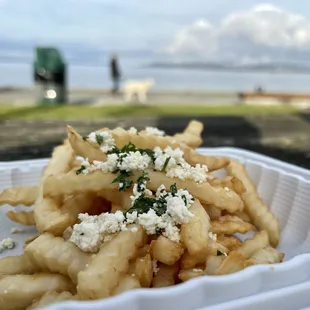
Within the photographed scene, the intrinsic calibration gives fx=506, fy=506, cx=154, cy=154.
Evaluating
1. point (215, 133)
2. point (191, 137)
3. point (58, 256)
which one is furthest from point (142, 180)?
point (215, 133)

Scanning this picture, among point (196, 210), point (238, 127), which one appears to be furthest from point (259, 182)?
point (238, 127)

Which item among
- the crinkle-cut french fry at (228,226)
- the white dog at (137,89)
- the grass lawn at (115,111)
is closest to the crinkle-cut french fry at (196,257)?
the crinkle-cut french fry at (228,226)

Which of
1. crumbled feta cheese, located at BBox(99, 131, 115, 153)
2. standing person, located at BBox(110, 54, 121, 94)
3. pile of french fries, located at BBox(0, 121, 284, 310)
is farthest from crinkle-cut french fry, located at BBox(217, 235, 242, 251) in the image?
standing person, located at BBox(110, 54, 121, 94)

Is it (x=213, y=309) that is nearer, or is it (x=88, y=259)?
(x=213, y=309)

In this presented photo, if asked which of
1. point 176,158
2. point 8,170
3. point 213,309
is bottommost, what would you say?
point 8,170

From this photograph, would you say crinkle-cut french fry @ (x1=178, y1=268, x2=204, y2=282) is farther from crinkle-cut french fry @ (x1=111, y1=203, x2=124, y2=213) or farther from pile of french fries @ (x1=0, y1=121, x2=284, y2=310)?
crinkle-cut french fry @ (x1=111, y1=203, x2=124, y2=213)

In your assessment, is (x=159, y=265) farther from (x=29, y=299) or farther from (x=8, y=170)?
(x=8, y=170)
